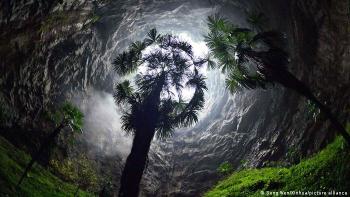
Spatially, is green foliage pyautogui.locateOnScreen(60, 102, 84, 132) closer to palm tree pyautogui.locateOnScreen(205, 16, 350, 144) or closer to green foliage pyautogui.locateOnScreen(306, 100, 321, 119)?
palm tree pyautogui.locateOnScreen(205, 16, 350, 144)

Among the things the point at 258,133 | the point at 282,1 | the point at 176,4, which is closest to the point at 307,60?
the point at 282,1

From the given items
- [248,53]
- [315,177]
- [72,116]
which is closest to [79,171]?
[72,116]

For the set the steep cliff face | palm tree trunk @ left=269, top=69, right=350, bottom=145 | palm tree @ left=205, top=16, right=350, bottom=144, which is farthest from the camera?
the steep cliff face

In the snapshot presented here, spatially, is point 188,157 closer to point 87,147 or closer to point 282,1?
point 87,147

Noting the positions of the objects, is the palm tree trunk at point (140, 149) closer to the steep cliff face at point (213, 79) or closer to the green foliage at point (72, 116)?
the steep cliff face at point (213, 79)

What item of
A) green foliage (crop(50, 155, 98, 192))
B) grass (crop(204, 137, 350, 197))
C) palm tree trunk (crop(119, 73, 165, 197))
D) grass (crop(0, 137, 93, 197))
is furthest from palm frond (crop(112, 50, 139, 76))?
green foliage (crop(50, 155, 98, 192))

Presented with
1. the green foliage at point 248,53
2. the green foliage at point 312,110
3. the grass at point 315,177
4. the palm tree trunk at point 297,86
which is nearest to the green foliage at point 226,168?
the grass at point 315,177
